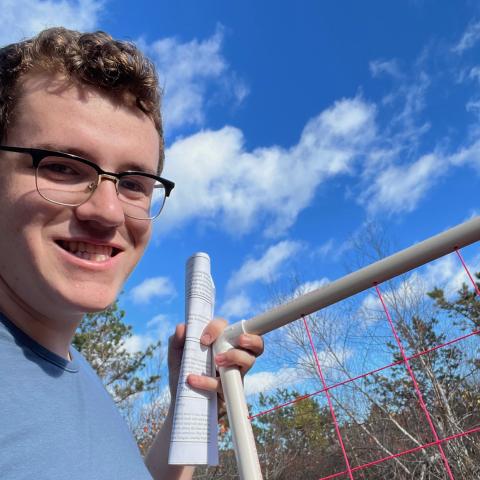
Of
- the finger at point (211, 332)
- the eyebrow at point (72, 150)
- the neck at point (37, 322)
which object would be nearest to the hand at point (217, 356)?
the finger at point (211, 332)

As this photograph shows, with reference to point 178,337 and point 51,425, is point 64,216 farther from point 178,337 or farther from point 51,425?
point 178,337

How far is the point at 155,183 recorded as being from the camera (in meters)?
1.10

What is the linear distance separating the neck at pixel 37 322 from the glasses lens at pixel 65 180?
0.70 ft

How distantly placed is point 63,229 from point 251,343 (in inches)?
23.8

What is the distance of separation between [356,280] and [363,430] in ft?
16.2

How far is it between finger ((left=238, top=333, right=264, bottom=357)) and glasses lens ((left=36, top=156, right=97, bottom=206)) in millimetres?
573

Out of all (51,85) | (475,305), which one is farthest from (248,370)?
(475,305)

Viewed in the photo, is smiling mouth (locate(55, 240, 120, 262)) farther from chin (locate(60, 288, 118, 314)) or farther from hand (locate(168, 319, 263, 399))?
hand (locate(168, 319, 263, 399))

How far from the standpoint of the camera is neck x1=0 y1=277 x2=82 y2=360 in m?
0.84

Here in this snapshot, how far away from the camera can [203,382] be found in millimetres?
1085

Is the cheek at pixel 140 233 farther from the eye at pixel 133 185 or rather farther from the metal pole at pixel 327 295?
the metal pole at pixel 327 295

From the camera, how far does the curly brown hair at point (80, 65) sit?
949 millimetres

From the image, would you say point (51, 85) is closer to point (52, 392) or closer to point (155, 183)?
point (155, 183)

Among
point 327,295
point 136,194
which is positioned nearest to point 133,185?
point 136,194
